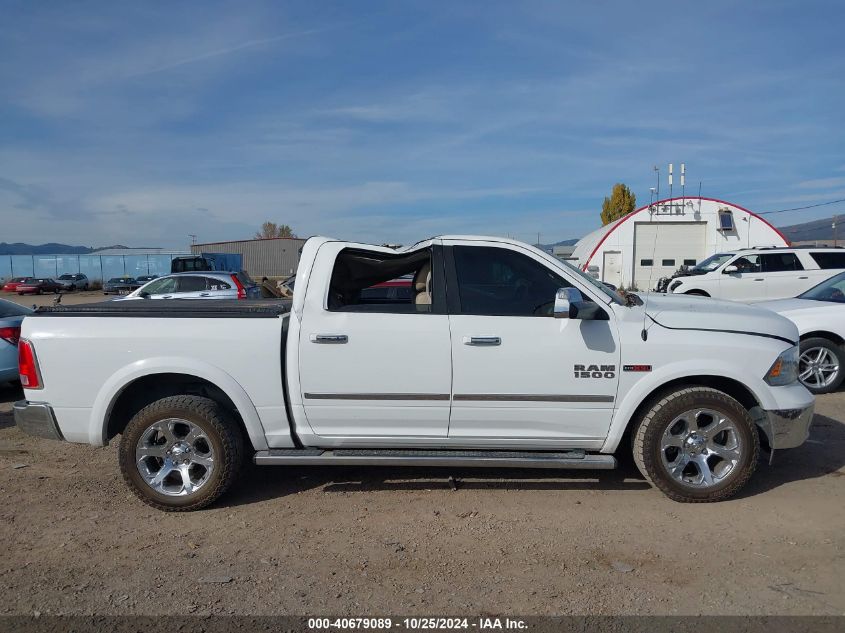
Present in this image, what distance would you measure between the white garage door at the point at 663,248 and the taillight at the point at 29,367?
1141 inches

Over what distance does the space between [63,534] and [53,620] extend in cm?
109

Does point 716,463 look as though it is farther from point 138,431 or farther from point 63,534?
point 63,534

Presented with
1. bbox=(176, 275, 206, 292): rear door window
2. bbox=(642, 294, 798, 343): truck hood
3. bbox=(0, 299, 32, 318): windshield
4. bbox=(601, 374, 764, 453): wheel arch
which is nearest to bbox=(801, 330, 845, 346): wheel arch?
bbox=(642, 294, 798, 343): truck hood

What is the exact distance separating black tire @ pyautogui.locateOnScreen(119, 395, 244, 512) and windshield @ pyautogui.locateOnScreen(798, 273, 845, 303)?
7396 millimetres

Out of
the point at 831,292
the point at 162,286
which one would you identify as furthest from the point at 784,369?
the point at 162,286

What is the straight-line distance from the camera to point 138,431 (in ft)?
14.3

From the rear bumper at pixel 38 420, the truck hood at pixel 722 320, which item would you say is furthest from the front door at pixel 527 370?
the rear bumper at pixel 38 420

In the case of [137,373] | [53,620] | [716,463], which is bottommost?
[53,620]

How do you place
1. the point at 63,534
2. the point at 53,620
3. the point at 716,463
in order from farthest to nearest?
the point at 716,463 < the point at 63,534 < the point at 53,620

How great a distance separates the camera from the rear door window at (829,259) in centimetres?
1459

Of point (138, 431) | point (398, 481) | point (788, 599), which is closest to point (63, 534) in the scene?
point (138, 431)

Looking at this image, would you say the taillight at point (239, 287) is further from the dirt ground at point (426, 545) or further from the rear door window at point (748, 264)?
the rear door window at point (748, 264)

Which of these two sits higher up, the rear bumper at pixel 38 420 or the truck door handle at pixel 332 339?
the truck door handle at pixel 332 339

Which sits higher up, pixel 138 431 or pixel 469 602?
pixel 138 431
